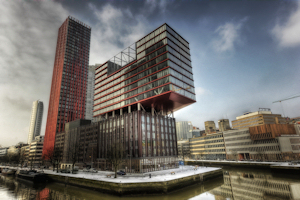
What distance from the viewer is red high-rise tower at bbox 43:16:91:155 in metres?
139

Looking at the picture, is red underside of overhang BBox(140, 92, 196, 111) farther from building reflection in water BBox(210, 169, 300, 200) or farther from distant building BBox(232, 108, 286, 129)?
distant building BBox(232, 108, 286, 129)

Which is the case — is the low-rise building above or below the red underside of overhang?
below

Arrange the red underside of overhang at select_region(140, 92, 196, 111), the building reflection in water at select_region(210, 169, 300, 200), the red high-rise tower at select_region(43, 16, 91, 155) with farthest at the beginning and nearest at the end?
the red high-rise tower at select_region(43, 16, 91, 155) < the red underside of overhang at select_region(140, 92, 196, 111) < the building reflection in water at select_region(210, 169, 300, 200)

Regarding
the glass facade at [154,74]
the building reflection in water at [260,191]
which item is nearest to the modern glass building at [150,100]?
the glass facade at [154,74]

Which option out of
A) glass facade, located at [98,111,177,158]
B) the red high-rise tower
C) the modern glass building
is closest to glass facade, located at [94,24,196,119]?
the modern glass building

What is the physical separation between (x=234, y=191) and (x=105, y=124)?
61.7 meters

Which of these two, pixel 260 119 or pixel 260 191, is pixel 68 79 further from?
pixel 260 119

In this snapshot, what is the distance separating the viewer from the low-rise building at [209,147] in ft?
430

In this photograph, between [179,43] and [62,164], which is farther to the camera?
[62,164]

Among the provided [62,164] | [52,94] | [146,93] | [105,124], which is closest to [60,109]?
[52,94]

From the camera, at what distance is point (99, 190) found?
42.1 metres

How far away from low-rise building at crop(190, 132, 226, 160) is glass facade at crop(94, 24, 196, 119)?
66991 mm

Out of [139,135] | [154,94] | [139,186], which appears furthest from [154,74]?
[139,186]

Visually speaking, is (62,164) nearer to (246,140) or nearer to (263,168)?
(263,168)
